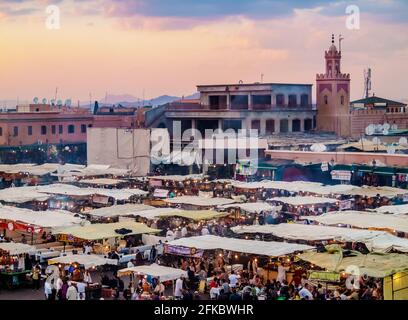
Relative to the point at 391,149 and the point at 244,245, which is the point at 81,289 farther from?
the point at 391,149

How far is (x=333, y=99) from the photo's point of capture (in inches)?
835

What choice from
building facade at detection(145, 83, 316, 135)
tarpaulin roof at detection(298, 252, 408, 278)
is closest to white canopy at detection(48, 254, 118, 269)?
tarpaulin roof at detection(298, 252, 408, 278)

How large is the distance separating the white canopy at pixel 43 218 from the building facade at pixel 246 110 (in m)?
11.2

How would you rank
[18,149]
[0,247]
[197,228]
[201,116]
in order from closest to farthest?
[0,247] < [197,228] < [18,149] < [201,116]

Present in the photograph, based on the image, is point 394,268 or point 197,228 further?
point 197,228

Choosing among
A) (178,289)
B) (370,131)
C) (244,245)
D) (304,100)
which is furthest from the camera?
(304,100)

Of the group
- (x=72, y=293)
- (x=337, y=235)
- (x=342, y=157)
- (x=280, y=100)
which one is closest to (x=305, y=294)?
(x=337, y=235)

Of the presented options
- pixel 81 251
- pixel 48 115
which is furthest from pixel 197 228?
pixel 48 115

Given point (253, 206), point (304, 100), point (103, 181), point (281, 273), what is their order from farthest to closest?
point (304, 100), point (103, 181), point (253, 206), point (281, 273)

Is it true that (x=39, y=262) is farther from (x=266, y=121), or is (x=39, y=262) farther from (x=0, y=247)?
(x=266, y=121)

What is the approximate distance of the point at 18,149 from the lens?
20344mm

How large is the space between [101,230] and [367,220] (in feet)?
9.95

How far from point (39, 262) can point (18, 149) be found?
1213 cm
